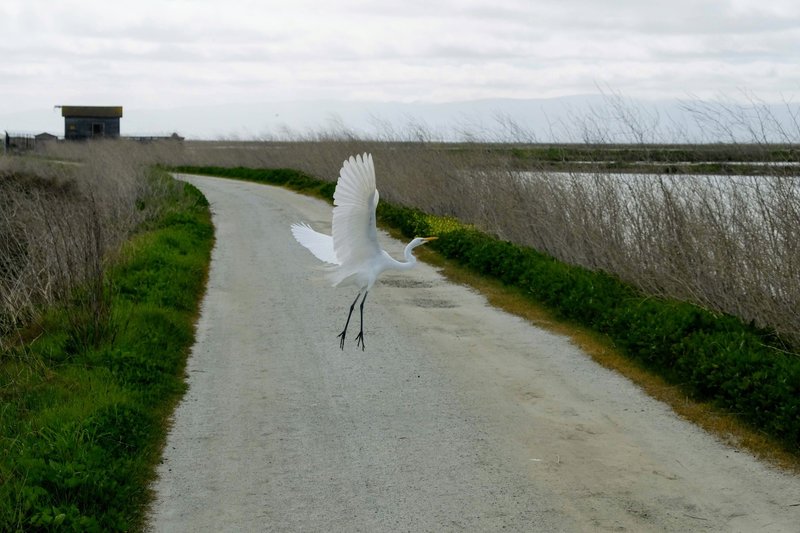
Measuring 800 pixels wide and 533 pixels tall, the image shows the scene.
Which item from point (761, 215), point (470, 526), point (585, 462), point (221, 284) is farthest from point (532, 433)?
point (221, 284)

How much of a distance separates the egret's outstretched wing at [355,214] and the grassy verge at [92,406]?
6.23 ft

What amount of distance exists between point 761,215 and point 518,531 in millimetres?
5295

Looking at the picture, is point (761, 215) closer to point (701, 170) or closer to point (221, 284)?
point (701, 170)

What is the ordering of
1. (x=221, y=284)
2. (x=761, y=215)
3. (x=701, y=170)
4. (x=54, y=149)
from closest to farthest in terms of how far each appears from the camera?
1. (x=761, y=215)
2. (x=701, y=170)
3. (x=221, y=284)
4. (x=54, y=149)

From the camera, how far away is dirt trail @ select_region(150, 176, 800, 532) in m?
5.41

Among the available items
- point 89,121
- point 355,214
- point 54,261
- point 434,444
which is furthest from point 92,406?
point 89,121

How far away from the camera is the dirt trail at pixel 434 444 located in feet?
17.8

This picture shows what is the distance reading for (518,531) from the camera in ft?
17.0

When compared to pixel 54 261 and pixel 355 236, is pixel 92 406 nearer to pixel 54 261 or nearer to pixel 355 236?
pixel 355 236

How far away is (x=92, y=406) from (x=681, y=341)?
5016mm

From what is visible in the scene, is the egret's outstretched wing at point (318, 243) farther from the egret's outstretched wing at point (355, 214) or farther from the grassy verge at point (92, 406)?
the grassy verge at point (92, 406)

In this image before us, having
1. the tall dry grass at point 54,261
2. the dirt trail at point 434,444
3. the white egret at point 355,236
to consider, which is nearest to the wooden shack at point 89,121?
the tall dry grass at point 54,261

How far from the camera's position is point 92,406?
681 cm

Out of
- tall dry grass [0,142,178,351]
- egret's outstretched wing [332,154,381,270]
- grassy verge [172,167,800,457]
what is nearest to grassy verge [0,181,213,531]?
tall dry grass [0,142,178,351]
